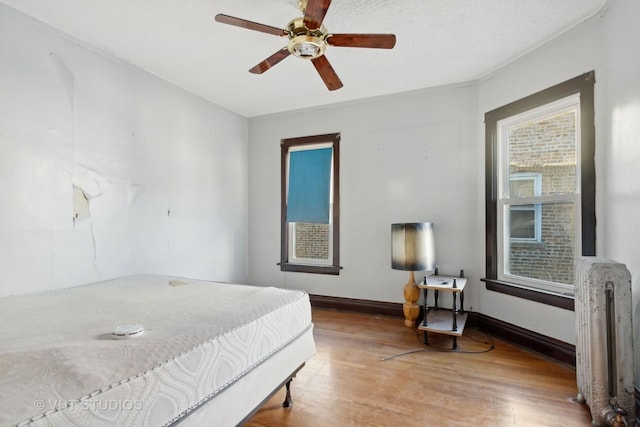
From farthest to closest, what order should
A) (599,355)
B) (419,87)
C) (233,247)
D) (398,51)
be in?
(233,247) → (419,87) → (398,51) → (599,355)

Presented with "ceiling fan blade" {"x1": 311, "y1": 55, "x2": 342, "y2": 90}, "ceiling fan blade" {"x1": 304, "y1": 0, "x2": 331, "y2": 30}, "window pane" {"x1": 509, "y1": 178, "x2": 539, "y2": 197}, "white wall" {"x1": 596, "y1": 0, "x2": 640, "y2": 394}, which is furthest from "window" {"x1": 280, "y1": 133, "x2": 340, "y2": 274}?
"white wall" {"x1": 596, "y1": 0, "x2": 640, "y2": 394}

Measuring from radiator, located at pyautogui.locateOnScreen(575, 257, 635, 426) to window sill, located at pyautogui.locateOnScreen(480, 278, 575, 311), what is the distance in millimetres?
834

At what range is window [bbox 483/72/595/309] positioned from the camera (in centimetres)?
251

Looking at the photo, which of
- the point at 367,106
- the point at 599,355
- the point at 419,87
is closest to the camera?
the point at 599,355

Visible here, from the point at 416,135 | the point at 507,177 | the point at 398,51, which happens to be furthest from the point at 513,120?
the point at 398,51

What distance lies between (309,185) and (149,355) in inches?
131

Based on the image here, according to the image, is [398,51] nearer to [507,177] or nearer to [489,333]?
[507,177]

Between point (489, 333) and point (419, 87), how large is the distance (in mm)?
2755

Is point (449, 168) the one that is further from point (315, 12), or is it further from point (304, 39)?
point (315, 12)

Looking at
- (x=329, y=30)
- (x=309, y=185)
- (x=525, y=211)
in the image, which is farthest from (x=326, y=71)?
(x=525, y=211)

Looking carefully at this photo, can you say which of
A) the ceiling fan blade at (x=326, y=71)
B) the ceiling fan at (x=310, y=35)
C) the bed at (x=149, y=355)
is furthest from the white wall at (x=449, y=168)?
the bed at (x=149, y=355)

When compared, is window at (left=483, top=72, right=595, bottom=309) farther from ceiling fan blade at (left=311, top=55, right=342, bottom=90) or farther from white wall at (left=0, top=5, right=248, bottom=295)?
white wall at (left=0, top=5, right=248, bottom=295)

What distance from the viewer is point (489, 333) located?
10.7ft

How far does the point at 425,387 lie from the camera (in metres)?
2.23
